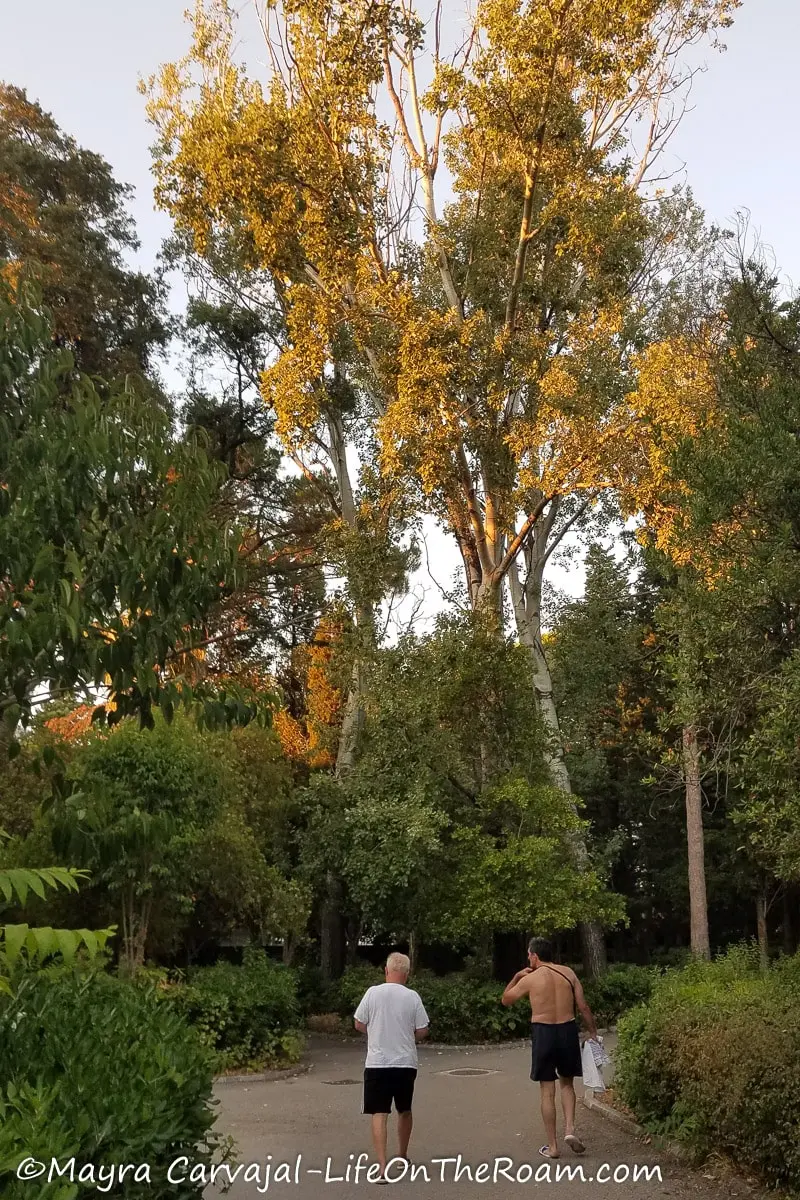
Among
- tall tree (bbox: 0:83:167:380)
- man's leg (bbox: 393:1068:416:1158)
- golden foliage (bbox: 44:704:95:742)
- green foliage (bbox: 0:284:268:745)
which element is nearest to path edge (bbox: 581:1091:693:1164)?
man's leg (bbox: 393:1068:416:1158)

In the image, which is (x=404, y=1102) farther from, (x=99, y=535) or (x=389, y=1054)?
(x=99, y=535)

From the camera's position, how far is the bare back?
839cm

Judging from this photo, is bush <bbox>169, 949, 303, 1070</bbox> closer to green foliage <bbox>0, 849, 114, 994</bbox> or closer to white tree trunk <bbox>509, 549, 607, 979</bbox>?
white tree trunk <bbox>509, 549, 607, 979</bbox>

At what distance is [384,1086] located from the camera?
24.6 feet

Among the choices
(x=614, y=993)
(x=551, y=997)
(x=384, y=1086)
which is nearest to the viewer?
(x=384, y=1086)

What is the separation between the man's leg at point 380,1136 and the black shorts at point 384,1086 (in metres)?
0.06

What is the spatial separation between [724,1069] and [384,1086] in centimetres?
231

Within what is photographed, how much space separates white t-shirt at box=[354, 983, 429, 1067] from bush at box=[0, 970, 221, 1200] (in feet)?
6.45

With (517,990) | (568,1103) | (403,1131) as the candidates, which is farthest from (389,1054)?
(568,1103)

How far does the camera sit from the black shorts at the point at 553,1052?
829 cm

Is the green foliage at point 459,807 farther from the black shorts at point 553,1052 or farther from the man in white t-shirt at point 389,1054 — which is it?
the man in white t-shirt at point 389,1054

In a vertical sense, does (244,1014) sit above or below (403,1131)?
below

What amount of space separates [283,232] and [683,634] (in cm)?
1569

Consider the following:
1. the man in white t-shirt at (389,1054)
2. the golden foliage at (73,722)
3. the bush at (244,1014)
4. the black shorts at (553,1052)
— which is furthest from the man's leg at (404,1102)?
the golden foliage at (73,722)
